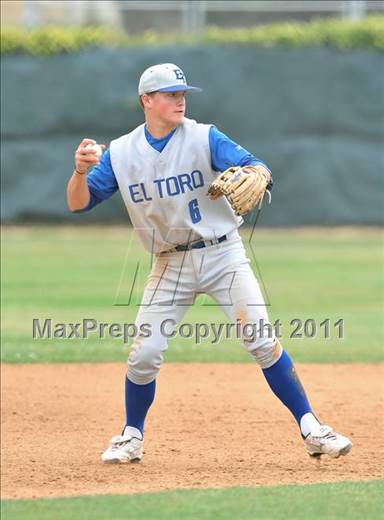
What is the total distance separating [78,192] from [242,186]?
89 centimetres

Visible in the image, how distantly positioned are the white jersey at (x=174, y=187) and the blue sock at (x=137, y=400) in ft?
2.44

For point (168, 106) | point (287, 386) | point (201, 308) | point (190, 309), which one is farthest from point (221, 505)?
point (201, 308)

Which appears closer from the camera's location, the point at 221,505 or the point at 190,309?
the point at 221,505

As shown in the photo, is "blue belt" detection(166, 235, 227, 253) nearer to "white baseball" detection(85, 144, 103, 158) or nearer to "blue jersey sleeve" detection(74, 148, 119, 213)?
"blue jersey sleeve" detection(74, 148, 119, 213)

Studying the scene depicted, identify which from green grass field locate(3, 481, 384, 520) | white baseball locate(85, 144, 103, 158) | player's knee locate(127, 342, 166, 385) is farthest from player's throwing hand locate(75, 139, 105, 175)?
green grass field locate(3, 481, 384, 520)

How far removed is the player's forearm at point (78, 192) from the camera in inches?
214

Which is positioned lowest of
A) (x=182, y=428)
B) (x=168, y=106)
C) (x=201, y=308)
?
(x=201, y=308)

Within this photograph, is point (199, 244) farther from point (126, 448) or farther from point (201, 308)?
point (201, 308)

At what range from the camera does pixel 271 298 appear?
1238 cm

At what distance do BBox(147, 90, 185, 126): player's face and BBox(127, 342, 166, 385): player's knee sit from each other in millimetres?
1148

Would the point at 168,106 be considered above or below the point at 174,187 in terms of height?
above

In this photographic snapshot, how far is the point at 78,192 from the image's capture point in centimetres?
546

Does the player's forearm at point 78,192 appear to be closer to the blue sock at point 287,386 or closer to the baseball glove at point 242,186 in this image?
the baseball glove at point 242,186

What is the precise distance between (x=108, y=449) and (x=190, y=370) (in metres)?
3.16
